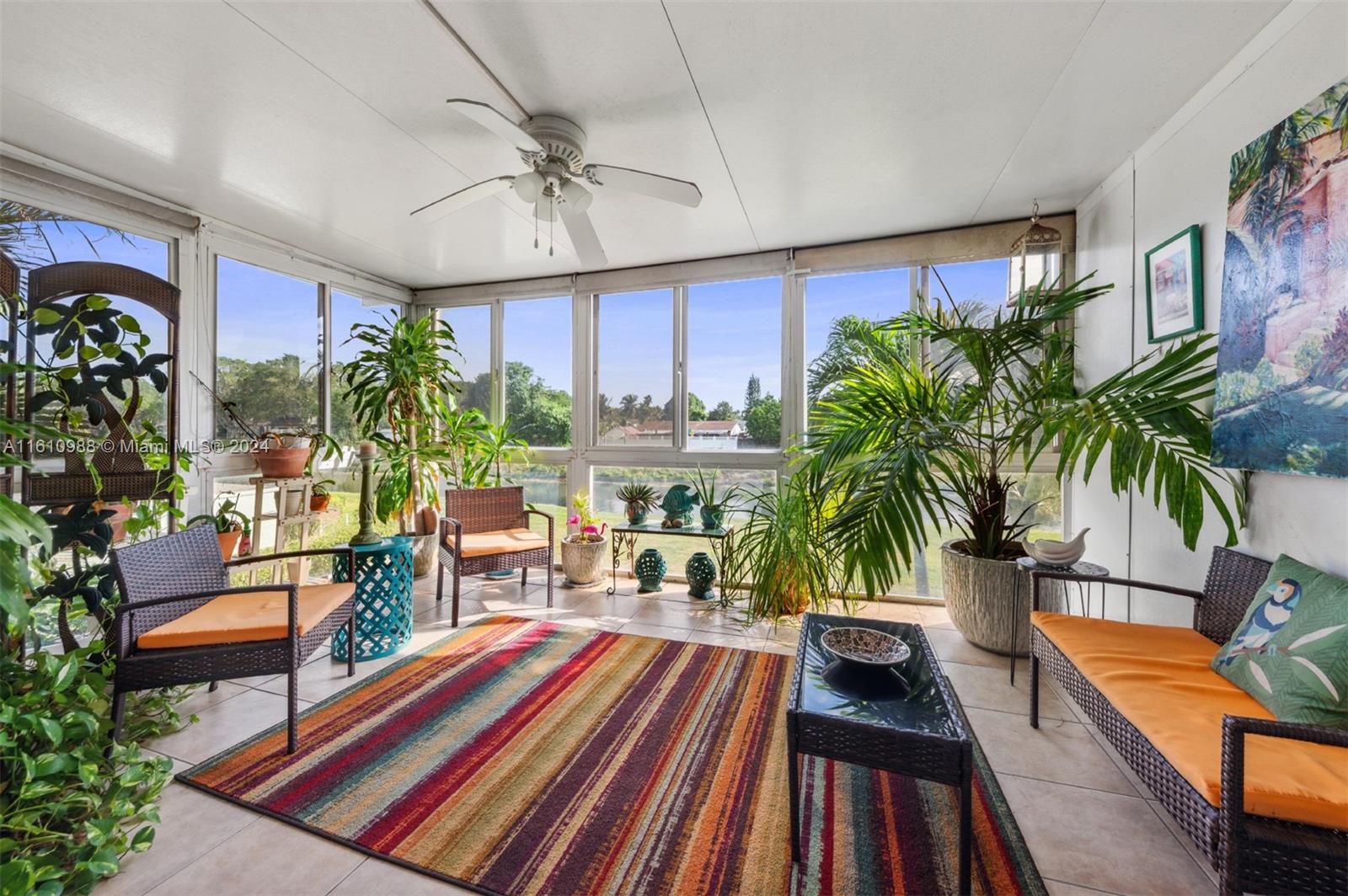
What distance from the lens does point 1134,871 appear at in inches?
55.9

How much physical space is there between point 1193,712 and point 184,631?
10.4 feet

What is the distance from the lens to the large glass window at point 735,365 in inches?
156

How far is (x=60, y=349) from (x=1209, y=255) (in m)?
4.73

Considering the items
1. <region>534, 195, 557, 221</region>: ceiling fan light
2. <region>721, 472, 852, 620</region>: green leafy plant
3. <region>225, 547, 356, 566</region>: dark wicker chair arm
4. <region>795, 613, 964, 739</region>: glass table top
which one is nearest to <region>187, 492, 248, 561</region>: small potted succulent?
<region>225, 547, 356, 566</region>: dark wicker chair arm

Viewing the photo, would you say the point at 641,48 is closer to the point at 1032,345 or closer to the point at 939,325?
the point at 939,325

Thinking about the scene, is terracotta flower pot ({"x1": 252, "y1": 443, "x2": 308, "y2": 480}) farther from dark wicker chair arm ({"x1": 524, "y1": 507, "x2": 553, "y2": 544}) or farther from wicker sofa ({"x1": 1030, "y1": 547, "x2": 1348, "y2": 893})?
wicker sofa ({"x1": 1030, "y1": 547, "x2": 1348, "y2": 893})

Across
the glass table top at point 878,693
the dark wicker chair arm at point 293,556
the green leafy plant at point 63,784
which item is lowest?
the green leafy plant at point 63,784

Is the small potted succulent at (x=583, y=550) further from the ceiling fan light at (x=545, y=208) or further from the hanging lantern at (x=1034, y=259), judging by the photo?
the hanging lantern at (x=1034, y=259)

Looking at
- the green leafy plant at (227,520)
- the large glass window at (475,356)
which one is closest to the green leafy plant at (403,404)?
the large glass window at (475,356)

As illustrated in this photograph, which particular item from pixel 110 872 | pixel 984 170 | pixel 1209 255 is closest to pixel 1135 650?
pixel 1209 255

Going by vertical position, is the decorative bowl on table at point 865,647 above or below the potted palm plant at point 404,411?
below

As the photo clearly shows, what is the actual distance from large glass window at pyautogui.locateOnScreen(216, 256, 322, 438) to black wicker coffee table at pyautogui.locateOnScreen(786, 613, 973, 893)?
3.79 metres

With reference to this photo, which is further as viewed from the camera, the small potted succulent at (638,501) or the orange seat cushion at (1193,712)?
the small potted succulent at (638,501)

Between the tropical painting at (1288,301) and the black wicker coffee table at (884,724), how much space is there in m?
1.31
